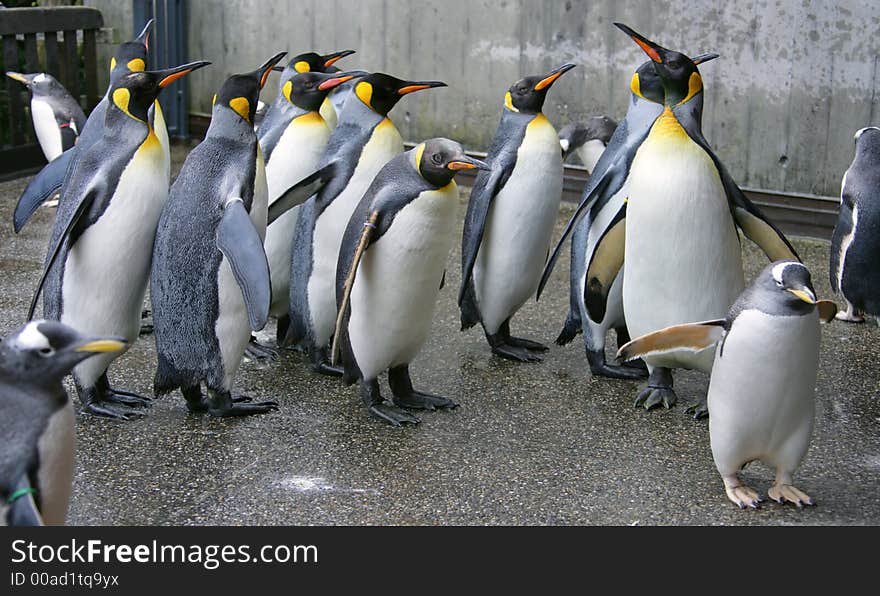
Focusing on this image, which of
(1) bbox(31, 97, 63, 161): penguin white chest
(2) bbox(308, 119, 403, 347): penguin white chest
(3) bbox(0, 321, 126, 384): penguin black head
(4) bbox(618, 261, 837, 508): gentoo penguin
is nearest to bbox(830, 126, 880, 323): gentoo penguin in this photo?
(4) bbox(618, 261, 837, 508): gentoo penguin

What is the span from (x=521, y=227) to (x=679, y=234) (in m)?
0.89

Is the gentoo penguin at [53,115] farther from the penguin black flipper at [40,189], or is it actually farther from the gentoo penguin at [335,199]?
the gentoo penguin at [335,199]

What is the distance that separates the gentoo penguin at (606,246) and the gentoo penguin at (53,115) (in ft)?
13.6

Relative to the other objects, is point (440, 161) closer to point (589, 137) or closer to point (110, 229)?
point (110, 229)

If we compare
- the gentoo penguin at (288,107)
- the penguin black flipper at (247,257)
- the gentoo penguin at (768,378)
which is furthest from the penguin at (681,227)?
the gentoo penguin at (288,107)

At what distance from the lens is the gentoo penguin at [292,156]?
5062 millimetres

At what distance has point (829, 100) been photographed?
23.2ft

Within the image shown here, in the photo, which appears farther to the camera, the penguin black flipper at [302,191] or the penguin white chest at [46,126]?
the penguin white chest at [46,126]

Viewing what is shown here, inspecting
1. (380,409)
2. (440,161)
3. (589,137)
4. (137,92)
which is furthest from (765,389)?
(589,137)

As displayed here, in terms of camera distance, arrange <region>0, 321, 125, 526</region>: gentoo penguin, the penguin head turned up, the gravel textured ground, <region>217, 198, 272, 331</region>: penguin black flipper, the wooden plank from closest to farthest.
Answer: <region>0, 321, 125, 526</region>: gentoo penguin, the gravel textured ground, <region>217, 198, 272, 331</region>: penguin black flipper, the penguin head turned up, the wooden plank

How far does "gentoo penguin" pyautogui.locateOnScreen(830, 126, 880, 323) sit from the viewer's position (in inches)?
210

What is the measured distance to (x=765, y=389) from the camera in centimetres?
333

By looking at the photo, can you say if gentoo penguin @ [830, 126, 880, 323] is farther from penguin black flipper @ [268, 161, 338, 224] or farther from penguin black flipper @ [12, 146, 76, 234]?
penguin black flipper @ [12, 146, 76, 234]

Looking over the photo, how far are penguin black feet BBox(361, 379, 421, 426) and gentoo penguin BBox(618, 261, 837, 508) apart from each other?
1.17m
